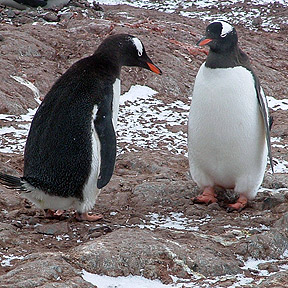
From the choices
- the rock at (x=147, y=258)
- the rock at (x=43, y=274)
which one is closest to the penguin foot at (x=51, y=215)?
the rock at (x=147, y=258)

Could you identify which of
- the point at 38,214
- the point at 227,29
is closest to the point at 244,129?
the point at 227,29

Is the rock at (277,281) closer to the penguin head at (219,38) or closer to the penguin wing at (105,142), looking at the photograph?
the penguin wing at (105,142)

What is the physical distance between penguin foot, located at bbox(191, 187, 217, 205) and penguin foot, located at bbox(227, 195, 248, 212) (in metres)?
0.16

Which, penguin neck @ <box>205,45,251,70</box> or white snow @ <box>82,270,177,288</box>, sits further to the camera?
penguin neck @ <box>205,45,251,70</box>

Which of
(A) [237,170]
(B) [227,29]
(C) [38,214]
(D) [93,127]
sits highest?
(B) [227,29]

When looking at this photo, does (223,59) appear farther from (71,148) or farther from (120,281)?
(120,281)

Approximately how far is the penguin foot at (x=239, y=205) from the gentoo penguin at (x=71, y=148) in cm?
115

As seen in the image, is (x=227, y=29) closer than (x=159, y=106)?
Yes

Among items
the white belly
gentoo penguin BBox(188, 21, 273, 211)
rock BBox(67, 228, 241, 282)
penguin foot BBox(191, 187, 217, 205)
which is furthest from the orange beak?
rock BBox(67, 228, 241, 282)

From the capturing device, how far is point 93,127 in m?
3.98

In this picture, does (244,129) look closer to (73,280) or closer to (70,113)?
(70,113)

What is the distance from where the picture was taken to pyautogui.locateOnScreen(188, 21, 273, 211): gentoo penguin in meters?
4.43

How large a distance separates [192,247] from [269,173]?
94.6 inches

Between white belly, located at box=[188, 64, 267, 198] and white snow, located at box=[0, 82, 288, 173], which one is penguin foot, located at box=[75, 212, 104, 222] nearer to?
white belly, located at box=[188, 64, 267, 198]
